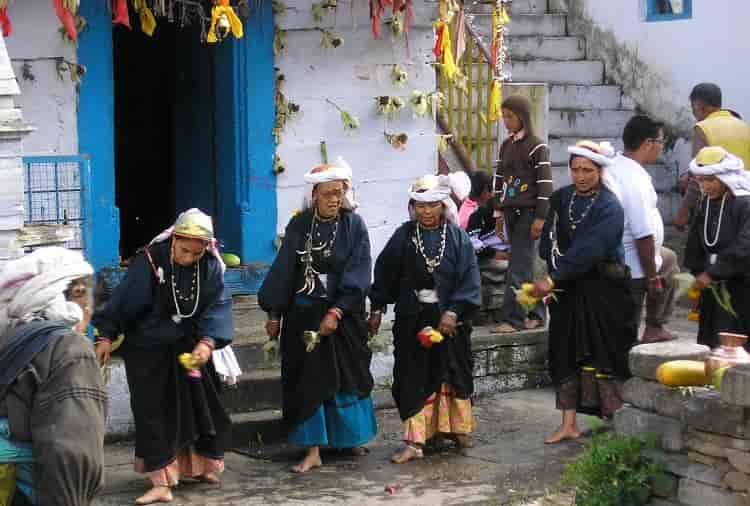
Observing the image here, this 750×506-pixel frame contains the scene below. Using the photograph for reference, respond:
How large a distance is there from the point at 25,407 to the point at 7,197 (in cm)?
278

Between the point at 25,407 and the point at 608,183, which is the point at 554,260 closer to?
the point at 608,183

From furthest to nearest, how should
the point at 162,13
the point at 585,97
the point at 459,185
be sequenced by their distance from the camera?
the point at 585,97 → the point at 459,185 → the point at 162,13

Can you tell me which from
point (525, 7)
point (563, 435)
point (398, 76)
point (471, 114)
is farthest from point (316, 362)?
point (525, 7)

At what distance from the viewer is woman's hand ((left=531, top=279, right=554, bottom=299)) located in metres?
8.30

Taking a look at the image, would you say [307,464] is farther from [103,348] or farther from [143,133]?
[143,133]

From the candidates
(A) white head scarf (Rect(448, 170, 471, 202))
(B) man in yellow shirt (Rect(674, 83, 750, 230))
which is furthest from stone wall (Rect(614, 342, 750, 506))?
(B) man in yellow shirt (Rect(674, 83, 750, 230))

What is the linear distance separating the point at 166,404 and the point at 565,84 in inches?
292

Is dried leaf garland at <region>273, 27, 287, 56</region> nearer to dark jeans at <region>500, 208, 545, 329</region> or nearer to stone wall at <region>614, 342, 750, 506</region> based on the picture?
dark jeans at <region>500, 208, 545, 329</region>

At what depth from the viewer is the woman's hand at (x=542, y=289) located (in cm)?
830

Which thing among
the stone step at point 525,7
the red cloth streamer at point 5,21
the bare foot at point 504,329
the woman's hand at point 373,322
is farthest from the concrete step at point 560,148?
the red cloth streamer at point 5,21

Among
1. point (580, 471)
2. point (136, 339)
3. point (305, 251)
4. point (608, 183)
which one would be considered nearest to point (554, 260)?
point (608, 183)

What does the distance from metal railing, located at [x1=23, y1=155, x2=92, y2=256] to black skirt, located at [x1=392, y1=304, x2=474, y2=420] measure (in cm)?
199

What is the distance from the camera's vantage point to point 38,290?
14.5 feet

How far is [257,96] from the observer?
928cm
